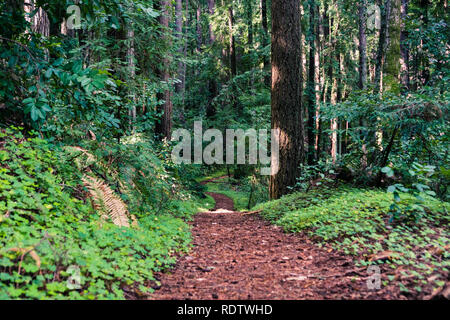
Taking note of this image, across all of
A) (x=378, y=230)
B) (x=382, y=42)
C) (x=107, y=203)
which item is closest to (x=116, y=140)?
(x=107, y=203)

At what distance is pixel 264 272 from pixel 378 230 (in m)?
1.77

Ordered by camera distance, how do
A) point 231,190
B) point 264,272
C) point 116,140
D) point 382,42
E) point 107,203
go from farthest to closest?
point 231,190 → point 382,42 → point 116,140 → point 107,203 → point 264,272

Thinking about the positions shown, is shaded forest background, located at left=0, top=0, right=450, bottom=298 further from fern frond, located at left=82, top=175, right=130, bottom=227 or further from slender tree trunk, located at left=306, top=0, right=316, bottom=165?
slender tree trunk, located at left=306, top=0, right=316, bottom=165

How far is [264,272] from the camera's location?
3.56 metres

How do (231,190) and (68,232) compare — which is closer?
(68,232)

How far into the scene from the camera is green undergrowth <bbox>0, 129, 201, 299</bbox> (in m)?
2.52

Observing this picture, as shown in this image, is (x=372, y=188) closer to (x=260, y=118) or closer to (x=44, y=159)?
(x=44, y=159)

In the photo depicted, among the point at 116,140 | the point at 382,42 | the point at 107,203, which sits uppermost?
the point at 382,42

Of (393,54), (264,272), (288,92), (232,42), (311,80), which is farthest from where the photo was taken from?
(232,42)

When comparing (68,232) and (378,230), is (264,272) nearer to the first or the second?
(378,230)

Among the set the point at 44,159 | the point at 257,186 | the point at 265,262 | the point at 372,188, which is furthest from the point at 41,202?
the point at 257,186

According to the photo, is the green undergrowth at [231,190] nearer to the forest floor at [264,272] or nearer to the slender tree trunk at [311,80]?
the slender tree trunk at [311,80]

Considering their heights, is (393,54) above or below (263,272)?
above

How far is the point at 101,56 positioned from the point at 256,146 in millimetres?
8655
